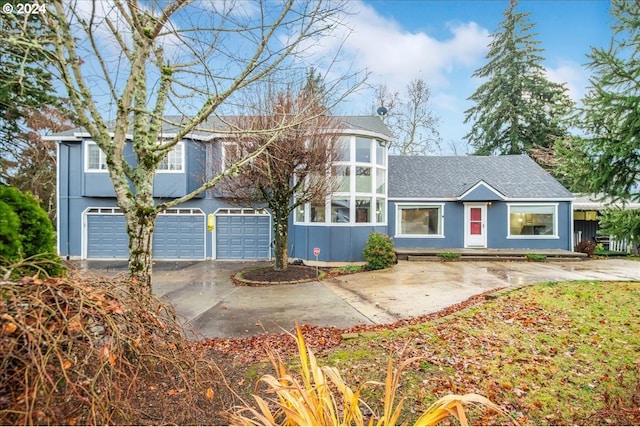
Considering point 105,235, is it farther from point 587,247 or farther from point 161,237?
point 587,247

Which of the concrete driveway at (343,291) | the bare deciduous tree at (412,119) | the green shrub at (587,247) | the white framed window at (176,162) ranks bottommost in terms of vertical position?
the concrete driveway at (343,291)

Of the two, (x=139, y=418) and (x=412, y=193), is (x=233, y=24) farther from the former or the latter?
(x=412, y=193)

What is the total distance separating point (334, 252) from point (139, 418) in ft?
35.4

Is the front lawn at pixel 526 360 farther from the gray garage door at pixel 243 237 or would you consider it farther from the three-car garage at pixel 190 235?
the three-car garage at pixel 190 235

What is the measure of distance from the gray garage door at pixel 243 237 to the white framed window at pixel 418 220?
20.3 ft

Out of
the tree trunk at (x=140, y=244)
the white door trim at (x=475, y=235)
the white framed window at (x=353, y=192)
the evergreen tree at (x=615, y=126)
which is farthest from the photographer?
the white door trim at (x=475, y=235)

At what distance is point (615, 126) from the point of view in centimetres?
580

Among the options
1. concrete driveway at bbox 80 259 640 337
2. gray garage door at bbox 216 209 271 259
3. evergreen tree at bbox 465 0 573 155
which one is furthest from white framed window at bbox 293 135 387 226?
evergreen tree at bbox 465 0 573 155

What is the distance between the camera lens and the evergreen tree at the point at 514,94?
24312mm

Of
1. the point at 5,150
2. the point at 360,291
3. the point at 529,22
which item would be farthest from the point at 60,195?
the point at 529,22

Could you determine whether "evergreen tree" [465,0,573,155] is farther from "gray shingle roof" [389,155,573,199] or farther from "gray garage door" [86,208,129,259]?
"gray garage door" [86,208,129,259]

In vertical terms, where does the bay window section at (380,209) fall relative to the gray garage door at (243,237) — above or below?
above

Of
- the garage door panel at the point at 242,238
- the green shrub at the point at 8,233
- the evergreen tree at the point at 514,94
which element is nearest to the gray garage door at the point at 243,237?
the garage door panel at the point at 242,238

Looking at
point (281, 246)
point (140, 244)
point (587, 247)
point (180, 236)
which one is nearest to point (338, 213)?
point (281, 246)
